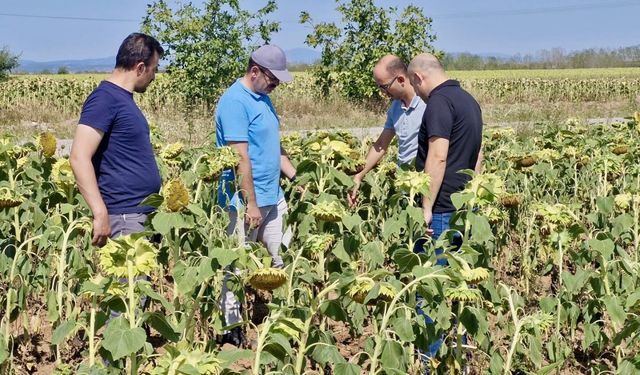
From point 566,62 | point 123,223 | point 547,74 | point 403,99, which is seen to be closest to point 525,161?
point 403,99

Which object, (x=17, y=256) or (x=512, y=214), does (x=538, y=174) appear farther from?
(x=17, y=256)

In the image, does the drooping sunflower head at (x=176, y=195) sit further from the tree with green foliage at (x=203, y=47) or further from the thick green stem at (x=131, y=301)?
the tree with green foliage at (x=203, y=47)

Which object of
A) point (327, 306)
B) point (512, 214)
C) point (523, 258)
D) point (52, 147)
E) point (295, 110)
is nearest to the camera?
point (327, 306)

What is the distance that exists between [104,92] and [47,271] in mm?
927

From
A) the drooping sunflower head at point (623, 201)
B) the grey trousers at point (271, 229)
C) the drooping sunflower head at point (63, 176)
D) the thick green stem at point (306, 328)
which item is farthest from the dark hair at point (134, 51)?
the drooping sunflower head at point (623, 201)

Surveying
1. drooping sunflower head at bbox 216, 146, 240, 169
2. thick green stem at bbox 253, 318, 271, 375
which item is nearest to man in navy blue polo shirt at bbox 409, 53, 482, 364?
drooping sunflower head at bbox 216, 146, 240, 169

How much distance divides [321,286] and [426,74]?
57.3 inches

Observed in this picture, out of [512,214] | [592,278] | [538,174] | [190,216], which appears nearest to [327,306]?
[190,216]

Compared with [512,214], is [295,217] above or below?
above

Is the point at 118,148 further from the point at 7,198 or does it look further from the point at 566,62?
the point at 566,62

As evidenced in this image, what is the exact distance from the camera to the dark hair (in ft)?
11.3

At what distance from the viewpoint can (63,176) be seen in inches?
162

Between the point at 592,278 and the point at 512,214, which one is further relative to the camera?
the point at 512,214

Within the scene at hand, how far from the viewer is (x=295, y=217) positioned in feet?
11.9
